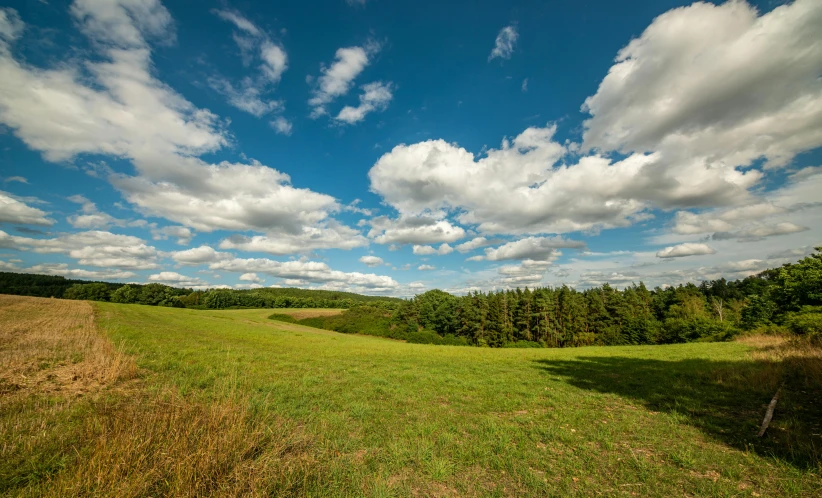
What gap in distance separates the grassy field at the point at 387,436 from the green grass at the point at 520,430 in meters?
0.05

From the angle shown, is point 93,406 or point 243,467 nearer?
point 243,467

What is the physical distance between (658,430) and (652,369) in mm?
12798

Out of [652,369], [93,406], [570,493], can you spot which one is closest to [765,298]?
[652,369]

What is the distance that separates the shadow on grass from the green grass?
0.23ft

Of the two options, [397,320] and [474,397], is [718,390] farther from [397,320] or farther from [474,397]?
[397,320]

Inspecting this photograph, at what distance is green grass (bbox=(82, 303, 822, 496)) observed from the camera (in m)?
5.69

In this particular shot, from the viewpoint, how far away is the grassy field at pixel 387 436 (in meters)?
5.20

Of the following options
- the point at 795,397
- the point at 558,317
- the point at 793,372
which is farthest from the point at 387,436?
the point at 558,317

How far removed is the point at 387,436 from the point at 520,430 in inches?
145

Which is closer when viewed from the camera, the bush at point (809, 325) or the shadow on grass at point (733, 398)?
the shadow on grass at point (733, 398)

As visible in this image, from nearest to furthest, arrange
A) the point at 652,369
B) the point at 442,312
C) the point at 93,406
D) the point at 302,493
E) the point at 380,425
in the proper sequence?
the point at 302,493, the point at 93,406, the point at 380,425, the point at 652,369, the point at 442,312

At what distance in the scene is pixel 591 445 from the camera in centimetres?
740

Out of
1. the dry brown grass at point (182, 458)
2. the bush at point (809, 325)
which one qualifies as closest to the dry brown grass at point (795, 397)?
the bush at point (809, 325)

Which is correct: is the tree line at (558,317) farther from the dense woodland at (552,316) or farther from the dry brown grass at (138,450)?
the dry brown grass at (138,450)
